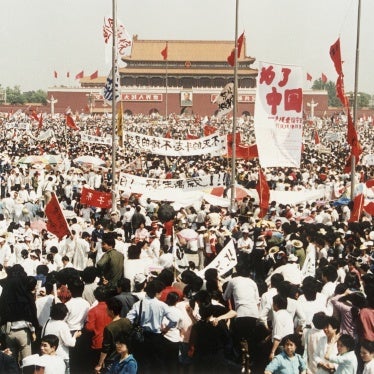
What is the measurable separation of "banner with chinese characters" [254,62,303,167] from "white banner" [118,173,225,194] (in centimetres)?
263

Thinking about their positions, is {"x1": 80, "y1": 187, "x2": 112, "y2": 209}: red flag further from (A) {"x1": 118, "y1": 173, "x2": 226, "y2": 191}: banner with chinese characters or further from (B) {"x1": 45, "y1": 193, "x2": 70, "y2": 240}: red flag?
(B) {"x1": 45, "y1": 193, "x2": 70, "y2": 240}: red flag

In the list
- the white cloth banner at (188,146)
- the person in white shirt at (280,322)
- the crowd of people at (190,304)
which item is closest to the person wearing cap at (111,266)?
the crowd of people at (190,304)

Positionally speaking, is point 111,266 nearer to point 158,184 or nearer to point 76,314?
point 76,314

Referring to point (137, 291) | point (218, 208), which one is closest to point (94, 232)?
point (218, 208)

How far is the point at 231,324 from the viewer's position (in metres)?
6.44

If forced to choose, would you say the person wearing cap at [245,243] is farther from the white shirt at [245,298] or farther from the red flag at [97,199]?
the red flag at [97,199]

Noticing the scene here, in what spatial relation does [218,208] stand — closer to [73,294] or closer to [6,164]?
[73,294]

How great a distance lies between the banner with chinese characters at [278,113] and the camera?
11203 millimetres

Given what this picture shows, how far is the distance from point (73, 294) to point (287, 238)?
4.63m

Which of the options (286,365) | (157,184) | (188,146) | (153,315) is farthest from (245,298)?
(188,146)

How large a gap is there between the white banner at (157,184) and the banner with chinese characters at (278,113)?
2629 millimetres

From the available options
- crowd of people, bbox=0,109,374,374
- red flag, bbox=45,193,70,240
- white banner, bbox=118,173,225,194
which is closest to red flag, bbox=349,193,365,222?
crowd of people, bbox=0,109,374,374

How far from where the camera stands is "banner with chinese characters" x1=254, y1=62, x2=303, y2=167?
36.8 ft

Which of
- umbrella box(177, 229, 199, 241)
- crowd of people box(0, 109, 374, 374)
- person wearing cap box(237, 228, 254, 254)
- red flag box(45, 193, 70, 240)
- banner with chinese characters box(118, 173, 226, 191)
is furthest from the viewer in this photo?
banner with chinese characters box(118, 173, 226, 191)
